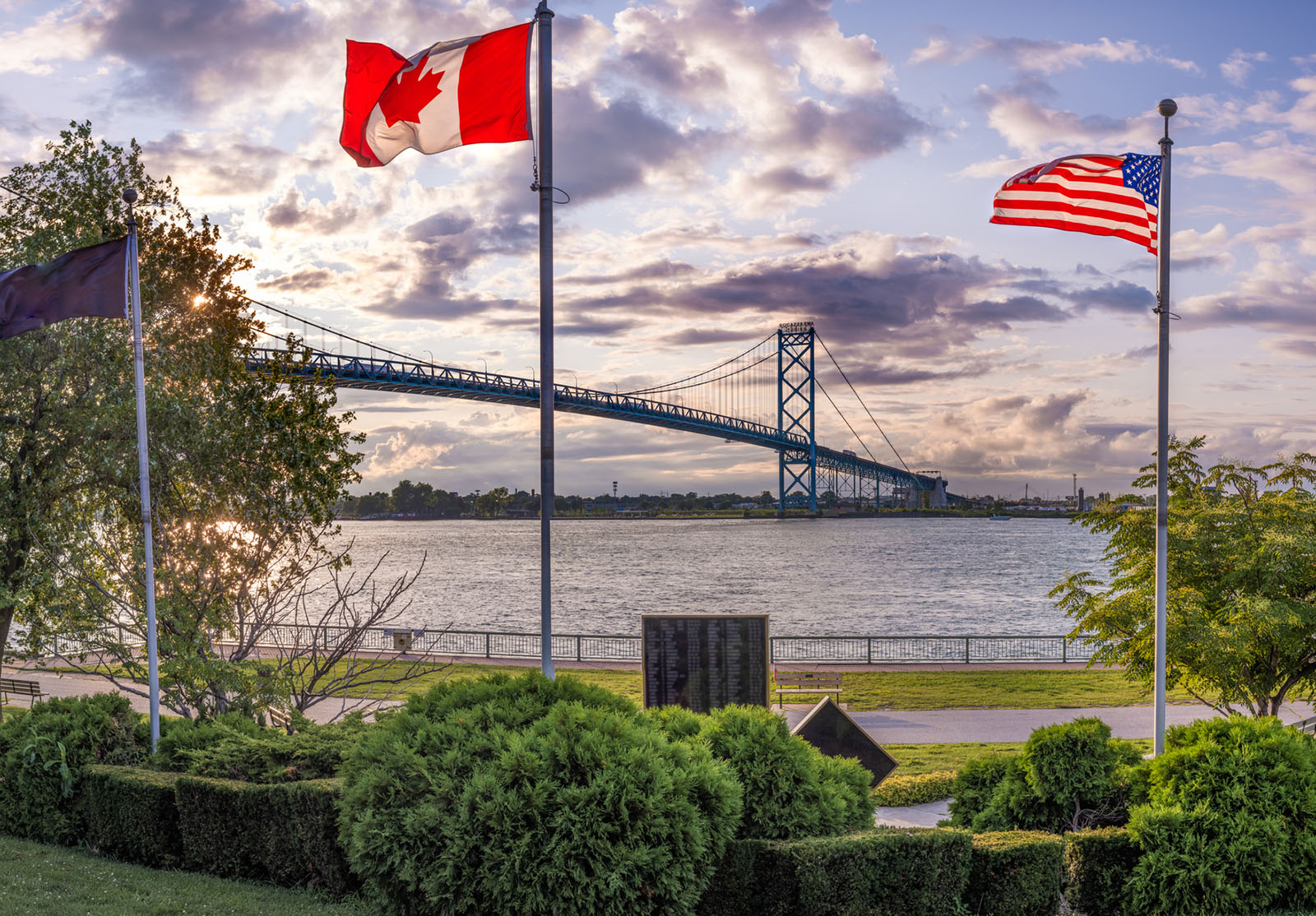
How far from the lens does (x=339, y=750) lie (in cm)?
791

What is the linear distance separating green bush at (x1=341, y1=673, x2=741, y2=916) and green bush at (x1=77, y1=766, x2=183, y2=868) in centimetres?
279

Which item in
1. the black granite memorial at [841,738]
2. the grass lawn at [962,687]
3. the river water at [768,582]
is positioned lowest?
the river water at [768,582]

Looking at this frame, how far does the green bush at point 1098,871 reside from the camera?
23.2ft

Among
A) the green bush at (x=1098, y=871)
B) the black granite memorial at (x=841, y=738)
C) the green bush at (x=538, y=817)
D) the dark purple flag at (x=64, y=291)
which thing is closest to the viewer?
the green bush at (x=538, y=817)

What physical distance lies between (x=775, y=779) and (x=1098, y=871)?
8.94 ft

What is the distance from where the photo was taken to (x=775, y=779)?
6.43 m

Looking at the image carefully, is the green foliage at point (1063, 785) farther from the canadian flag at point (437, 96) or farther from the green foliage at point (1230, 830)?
the canadian flag at point (437, 96)

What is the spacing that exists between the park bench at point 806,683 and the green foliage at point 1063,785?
32.1 ft

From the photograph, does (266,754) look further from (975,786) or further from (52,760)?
(975,786)

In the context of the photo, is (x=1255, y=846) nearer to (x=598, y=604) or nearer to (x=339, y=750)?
(x=339, y=750)

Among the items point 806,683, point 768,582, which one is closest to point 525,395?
point 768,582

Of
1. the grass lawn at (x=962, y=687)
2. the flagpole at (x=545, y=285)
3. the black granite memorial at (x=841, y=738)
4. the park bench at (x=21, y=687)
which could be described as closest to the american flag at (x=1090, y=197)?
the flagpole at (x=545, y=285)

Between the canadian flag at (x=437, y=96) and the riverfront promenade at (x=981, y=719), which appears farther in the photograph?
the riverfront promenade at (x=981, y=719)

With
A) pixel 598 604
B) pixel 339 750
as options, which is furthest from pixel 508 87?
pixel 598 604
